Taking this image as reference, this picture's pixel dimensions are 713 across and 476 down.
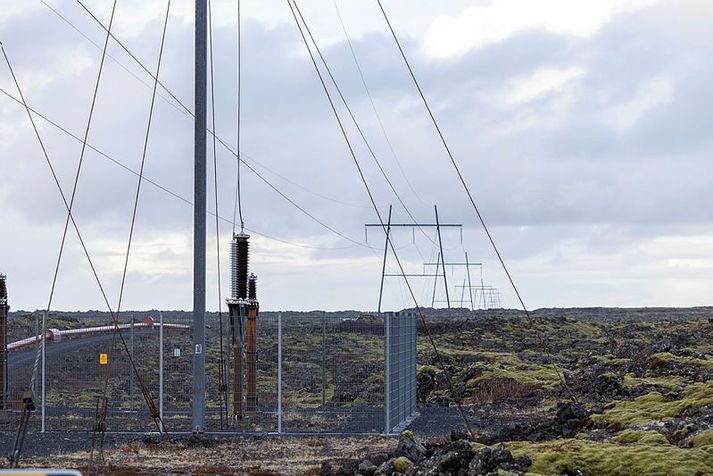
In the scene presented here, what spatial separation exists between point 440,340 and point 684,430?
2066 inches

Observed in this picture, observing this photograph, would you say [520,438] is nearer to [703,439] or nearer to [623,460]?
[703,439]

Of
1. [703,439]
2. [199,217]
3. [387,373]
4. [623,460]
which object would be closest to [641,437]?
[703,439]

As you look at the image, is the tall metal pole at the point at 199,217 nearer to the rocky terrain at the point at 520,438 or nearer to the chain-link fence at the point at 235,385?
the chain-link fence at the point at 235,385

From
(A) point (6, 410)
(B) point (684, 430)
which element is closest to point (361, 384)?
(A) point (6, 410)

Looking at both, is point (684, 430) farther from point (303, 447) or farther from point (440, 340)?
point (440, 340)

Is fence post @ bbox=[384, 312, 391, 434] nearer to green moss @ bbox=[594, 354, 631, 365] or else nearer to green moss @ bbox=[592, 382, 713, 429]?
green moss @ bbox=[592, 382, 713, 429]

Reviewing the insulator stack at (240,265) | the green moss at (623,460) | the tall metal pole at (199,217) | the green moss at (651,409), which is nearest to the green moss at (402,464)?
the green moss at (623,460)

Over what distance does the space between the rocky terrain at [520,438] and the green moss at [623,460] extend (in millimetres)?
12

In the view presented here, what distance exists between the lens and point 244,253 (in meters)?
25.4

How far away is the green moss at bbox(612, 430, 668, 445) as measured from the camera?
15.6m

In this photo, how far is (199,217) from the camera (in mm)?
23938

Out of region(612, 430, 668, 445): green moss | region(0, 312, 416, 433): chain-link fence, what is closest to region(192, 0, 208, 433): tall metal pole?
region(0, 312, 416, 433): chain-link fence

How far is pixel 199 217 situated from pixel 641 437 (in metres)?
10.8

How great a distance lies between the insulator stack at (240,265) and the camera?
25188 millimetres
